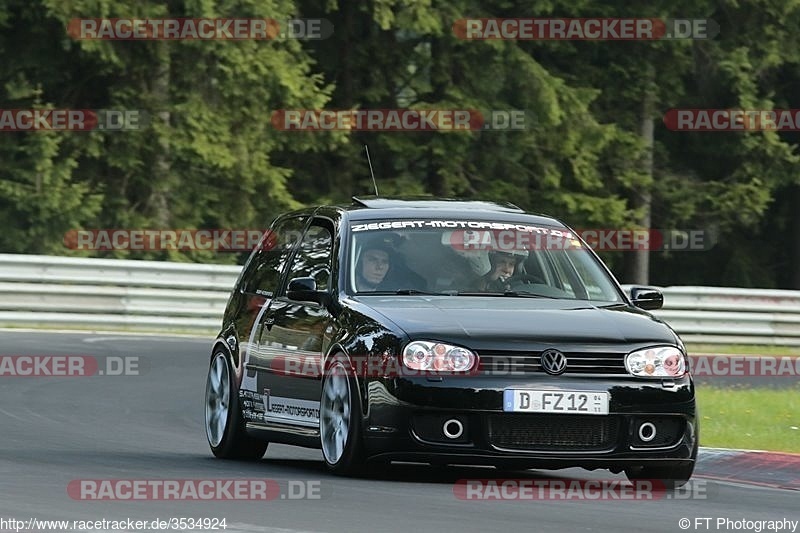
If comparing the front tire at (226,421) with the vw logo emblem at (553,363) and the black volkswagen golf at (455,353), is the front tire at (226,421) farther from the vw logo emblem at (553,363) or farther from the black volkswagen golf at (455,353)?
the vw logo emblem at (553,363)

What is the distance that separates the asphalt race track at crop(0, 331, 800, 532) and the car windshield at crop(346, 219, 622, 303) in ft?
3.45

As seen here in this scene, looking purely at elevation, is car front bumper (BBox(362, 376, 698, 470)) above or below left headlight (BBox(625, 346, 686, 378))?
below

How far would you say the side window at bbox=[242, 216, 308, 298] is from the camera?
40.6 feet

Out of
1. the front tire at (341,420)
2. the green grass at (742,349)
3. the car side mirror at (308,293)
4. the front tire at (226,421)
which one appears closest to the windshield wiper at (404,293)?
the car side mirror at (308,293)

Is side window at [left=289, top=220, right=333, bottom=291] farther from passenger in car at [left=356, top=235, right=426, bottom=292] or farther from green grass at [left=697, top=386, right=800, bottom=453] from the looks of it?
green grass at [left=697, top=386, right=800, bottom=453]

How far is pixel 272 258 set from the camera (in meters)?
12.6

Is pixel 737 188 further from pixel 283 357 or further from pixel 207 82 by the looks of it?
pixel 283 357

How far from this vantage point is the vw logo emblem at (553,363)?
10.2m

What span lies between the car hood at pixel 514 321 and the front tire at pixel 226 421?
166 centimetres

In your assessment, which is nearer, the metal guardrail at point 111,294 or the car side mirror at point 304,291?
the car side mirror at point 304,291

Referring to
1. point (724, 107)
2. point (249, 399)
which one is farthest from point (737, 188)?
point (249, 399)

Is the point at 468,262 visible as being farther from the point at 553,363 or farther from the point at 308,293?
the point at 553,363

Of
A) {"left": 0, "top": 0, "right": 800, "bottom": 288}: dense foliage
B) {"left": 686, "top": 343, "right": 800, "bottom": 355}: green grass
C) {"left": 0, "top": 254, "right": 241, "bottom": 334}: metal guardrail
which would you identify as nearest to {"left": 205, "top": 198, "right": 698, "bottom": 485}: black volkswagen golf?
{"left": 0, "top": 254, "right": 241, "bottom": 334}: metal guardrail

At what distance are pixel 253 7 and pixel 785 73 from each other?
12.1 meters
